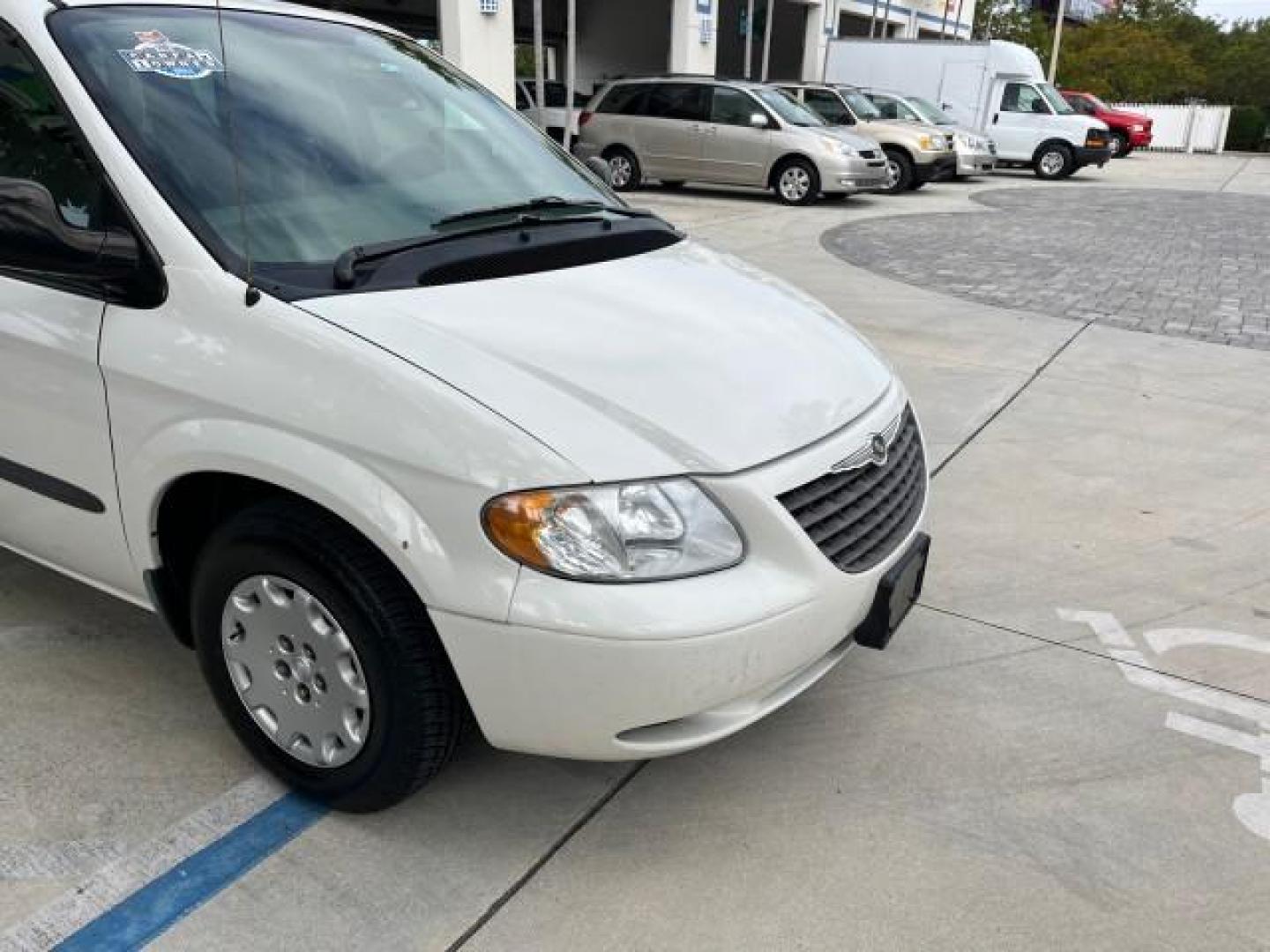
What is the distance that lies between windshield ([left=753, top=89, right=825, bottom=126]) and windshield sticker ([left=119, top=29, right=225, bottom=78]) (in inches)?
542

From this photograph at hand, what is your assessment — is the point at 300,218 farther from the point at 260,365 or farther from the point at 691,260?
the point at 691,260

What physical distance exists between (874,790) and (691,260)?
→ 1568 millimetres

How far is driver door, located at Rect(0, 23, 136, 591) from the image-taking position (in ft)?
8.11

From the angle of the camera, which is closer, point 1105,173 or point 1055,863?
point 1055,863

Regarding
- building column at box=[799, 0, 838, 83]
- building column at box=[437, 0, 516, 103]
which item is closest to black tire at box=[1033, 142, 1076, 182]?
building column at box=[799, 0, 838, 83]

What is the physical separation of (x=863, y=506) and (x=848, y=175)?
45.0 ft

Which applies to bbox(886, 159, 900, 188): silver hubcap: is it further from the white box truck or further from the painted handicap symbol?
the painted handicap symbol

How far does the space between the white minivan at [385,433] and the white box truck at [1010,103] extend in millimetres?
21115

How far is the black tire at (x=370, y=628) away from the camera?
2158 mm

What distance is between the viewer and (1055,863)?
2.43 metres

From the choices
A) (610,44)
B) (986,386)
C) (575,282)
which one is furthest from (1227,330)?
(610,44)

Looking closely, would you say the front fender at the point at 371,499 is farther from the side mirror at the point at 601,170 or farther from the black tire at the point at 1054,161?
the black tire at the point at 1054,161

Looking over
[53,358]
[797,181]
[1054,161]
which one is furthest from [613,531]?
[1054,161]

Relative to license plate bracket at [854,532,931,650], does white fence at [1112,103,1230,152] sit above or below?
below
